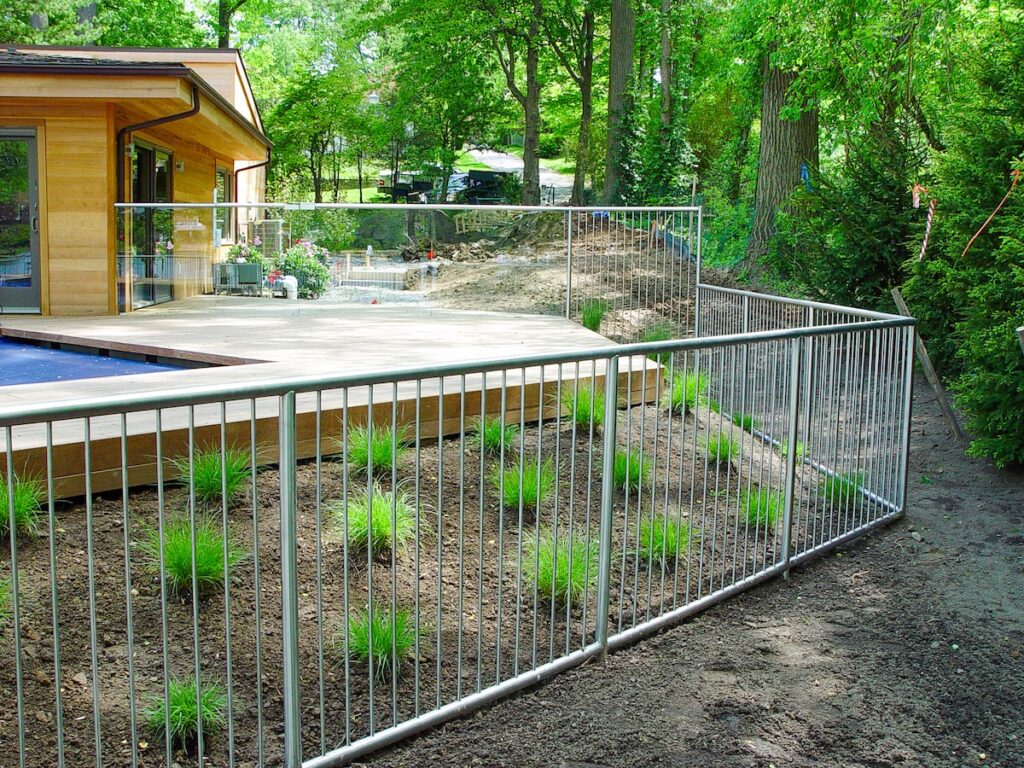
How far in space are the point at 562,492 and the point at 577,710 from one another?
176 cm

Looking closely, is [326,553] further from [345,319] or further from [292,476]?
[345,319]

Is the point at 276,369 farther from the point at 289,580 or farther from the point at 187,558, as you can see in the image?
the point at 289,580

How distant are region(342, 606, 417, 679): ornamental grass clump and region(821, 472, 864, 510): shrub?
3.08 metres

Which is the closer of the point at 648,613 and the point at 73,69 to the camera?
the point at 648,613

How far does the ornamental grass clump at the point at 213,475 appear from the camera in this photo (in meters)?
4.57

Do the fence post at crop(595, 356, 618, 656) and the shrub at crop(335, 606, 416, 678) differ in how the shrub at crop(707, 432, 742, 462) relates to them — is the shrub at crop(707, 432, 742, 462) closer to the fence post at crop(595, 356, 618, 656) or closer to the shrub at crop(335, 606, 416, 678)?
the fence post at crop(595, 356, 618, 656)

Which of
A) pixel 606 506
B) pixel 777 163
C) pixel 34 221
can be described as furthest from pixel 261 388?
pixel 777 163

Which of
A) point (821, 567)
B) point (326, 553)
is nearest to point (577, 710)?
point (326, 553)

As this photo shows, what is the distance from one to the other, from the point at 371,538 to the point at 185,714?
0.97 m

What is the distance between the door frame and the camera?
1220cm

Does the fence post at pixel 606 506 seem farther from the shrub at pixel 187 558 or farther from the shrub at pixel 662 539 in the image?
the shrub at pixel 187 558

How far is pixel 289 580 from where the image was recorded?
306 cm

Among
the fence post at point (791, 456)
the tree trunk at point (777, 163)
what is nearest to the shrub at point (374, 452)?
the fence post at point (791, 456)

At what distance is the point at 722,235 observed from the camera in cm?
2256
